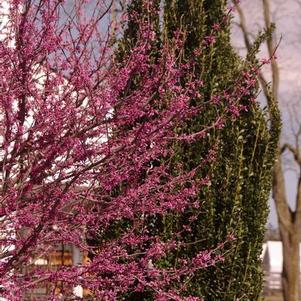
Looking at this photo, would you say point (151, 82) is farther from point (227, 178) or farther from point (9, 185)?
point (227, 178)

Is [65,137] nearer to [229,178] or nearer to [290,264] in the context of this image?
[229,178]

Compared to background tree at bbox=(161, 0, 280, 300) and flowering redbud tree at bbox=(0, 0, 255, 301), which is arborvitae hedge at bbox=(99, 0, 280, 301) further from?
flowering redbud tree at bbox=(0, 0, 255, 301)

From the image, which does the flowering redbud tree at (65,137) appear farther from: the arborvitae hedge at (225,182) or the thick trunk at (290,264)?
the thick trunk at (290,264)

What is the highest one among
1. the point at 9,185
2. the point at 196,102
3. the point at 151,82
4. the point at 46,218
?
the point at 196,102

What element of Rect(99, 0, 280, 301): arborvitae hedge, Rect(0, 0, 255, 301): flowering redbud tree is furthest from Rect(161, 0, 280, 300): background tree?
Rect(0, 0, 255, 301): flowering redbud tree

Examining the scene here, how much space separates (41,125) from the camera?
5793mm

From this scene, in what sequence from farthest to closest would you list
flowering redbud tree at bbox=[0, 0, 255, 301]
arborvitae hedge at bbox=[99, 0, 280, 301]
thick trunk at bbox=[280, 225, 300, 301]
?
thick trunk at bbox=[280, 225, 300, 301] → arborvitae hedge at bbox=[99, 0, 280, 301] → flowering redbud tree at bbox=[0, 0, 255, 301]

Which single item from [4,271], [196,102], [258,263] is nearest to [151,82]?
[4,271]

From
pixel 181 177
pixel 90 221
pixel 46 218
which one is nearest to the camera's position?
pixel 46 218

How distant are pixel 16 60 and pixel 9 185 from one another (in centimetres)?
108

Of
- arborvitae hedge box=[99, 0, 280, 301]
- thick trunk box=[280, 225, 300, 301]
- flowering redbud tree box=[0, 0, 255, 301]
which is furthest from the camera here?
thick trunk box=[280, 225, 300, 301]

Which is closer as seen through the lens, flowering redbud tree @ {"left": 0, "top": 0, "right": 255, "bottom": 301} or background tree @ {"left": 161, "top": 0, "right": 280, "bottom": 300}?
flowering redbud tree @ {"left": 0, "top": 0, "right": 255, "bottom": 301}

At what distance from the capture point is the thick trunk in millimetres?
23969

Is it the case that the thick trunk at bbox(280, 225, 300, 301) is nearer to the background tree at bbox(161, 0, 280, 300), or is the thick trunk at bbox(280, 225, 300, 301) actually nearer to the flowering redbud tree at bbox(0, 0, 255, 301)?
the background tree at bbox(161, 0, 280, 300)
